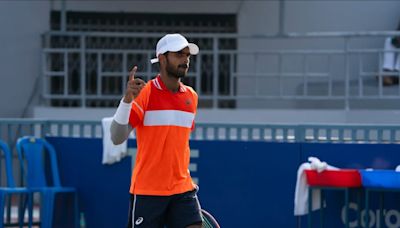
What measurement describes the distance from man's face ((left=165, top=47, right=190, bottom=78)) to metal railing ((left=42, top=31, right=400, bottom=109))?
668cm

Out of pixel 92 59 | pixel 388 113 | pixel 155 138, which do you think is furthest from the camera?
pixel 92 59

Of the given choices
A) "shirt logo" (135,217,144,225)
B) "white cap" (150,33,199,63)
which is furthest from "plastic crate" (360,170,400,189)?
"shirt logo" (135,217,144,225)

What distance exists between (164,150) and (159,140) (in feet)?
0.25

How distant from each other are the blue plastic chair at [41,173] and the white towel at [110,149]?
527mm

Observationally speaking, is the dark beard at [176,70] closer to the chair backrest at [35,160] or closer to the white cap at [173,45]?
the white cap at [173,45]

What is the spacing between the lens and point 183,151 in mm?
7105

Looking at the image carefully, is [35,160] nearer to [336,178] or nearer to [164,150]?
[336,178]

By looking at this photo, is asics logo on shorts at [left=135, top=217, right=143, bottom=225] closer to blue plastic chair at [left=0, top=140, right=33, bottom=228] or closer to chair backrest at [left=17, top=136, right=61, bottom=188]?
blue plastic chair at [left=0, top=140, right=33, bottom=228]

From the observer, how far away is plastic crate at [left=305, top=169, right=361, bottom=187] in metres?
8.75

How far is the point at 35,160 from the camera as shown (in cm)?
1010

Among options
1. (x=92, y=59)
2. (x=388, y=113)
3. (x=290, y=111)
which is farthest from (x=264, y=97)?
(x=92, y=59)

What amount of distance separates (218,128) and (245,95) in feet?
16.9

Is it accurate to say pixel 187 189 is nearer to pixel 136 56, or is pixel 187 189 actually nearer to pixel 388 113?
pixel 388 113

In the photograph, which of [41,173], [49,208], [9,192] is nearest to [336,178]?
[49,208]
